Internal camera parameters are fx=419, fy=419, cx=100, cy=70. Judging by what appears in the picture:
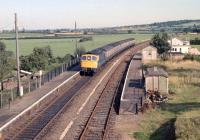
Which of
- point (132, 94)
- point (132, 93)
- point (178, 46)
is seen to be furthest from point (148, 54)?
point (132, 94)

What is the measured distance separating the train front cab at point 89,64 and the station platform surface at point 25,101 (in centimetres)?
401

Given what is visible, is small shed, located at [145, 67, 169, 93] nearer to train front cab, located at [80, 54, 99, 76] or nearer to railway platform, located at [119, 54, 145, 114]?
railway platform, located at [119, 54, 145, 114]

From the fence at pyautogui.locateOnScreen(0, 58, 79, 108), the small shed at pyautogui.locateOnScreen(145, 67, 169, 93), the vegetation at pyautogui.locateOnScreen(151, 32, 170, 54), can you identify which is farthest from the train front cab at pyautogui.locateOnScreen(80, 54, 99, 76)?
the vegetation at pyautogui.locateOnScreen(151, 32, 170, 54)

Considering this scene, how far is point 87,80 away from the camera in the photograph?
46.0m

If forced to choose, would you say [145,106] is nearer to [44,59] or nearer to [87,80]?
[87,80]

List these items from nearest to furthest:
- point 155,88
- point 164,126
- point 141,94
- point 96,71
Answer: point 164,126
point 141,94
point 155,88
point 96,71

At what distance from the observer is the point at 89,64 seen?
48562mm

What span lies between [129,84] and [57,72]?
11.2 m

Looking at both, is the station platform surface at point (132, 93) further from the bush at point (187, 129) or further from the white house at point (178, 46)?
the white house at point (178, 46)

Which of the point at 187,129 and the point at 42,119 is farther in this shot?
the point at 42,119

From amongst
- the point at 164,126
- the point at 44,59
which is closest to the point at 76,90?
the point at 164,126

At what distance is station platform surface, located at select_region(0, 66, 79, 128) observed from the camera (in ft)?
90.4

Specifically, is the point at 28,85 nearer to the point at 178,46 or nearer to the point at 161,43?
the point at 161,43

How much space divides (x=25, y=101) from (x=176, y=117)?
12032mm
